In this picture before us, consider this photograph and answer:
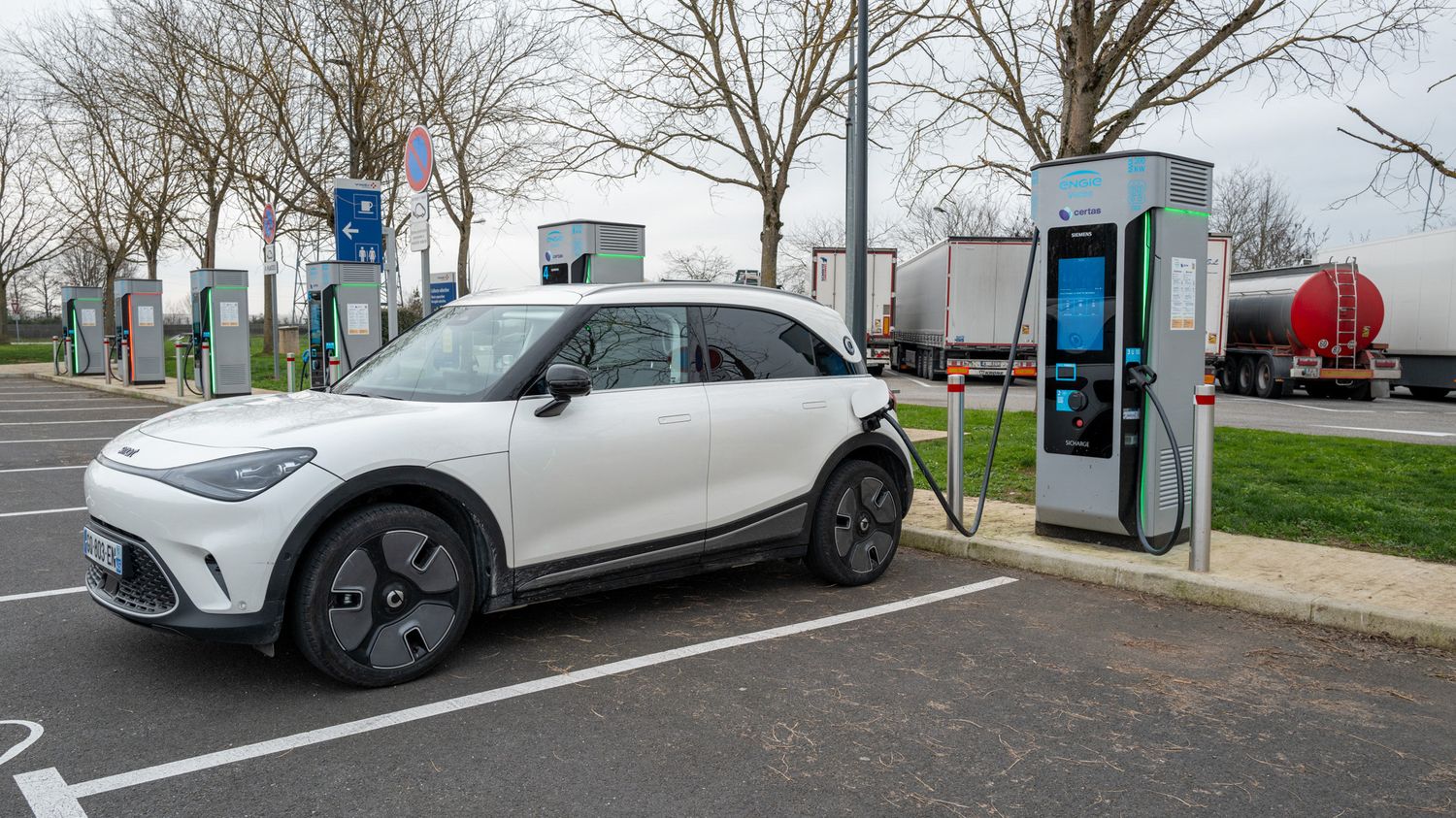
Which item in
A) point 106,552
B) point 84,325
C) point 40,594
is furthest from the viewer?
point 84,325

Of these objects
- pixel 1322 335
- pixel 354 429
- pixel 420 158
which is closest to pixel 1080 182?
pixel 354 429

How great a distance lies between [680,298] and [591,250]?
756 centimetres

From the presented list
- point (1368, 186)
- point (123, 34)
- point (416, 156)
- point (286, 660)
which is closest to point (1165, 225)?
point (1368, 186)

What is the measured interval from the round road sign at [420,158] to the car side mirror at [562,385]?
4.81 metres

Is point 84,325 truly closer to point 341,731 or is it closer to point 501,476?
point 501,476

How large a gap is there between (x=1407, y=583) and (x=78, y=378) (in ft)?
91.6

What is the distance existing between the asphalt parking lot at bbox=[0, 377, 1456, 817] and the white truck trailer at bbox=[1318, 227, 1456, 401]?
20.3m

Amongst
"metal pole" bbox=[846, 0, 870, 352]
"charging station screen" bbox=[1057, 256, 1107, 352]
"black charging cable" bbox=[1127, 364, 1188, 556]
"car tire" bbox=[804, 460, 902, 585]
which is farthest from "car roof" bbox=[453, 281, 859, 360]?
"metal pole" bbox=[846, 0, 870, 352]

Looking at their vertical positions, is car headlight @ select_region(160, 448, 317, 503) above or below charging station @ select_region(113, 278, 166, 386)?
below

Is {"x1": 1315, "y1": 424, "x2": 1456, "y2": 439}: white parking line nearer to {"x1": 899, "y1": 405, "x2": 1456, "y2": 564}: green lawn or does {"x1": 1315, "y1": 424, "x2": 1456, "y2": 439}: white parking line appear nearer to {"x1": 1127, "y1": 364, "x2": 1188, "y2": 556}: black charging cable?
{"x1": 899, "y1": 405, "x2": 1456, "y2": 564}: green lawn

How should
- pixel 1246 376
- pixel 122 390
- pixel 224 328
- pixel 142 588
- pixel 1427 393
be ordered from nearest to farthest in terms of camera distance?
1. pixel 142 588
2. pixel 224 328
3. pixel 122 390
4. pixel 1246 376
5. pixel 1427 393

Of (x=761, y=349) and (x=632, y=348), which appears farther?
(x=761, y=349)

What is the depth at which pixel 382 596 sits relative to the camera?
163 inches

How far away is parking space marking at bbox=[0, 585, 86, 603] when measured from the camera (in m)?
5.43
